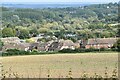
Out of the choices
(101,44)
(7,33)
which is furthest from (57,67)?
(7,33)

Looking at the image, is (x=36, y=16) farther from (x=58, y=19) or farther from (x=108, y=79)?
(x=108, y=79)

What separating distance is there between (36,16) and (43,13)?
5.91 metres

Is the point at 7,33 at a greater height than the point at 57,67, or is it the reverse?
the point at 57,67

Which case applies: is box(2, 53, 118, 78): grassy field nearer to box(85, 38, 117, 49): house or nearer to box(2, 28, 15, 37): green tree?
box(85, 38, 117, 49): house

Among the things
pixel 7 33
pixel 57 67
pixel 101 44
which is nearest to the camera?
pixel 57 67

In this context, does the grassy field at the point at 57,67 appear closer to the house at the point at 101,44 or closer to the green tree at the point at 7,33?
the house at the point at 101,44

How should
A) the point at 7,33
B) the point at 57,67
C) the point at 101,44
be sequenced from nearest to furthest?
1. the point at 57,67
2. the point at 101,44
3. the point at 7,33

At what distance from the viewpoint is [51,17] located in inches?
3000

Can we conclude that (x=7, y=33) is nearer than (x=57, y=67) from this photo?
No

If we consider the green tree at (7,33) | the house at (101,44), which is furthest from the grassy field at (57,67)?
the green tree at (7,33)

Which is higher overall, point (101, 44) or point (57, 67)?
point (57, 67)

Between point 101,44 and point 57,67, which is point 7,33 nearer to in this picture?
point 101,44

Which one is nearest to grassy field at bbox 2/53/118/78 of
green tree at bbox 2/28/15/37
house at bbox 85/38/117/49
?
house at bbox 85/38/117/49

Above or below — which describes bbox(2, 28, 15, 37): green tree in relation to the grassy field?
below
